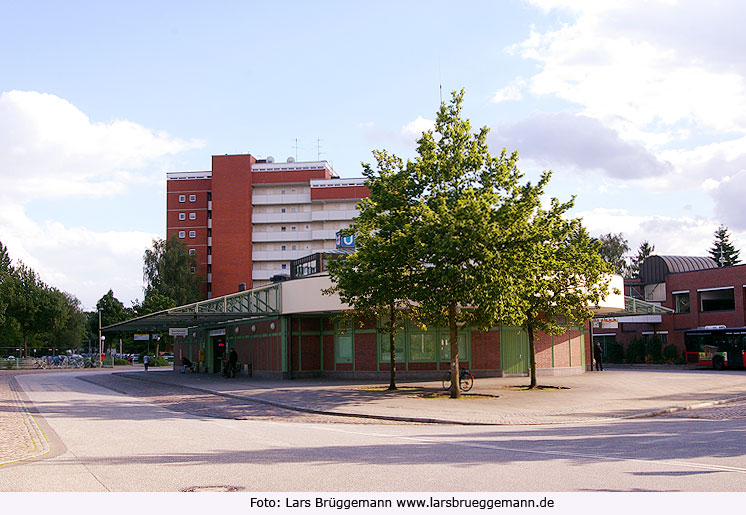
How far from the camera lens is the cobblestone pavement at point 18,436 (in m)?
12.7

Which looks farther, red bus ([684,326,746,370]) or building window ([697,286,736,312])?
building window ([697,286,736,312])

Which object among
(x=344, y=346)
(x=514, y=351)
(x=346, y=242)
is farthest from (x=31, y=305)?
(x=514, y=351)

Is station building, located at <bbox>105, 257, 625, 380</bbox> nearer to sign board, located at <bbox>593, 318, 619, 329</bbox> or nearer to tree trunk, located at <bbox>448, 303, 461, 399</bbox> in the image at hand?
sign board, located at <bbox>593, 318, 619, 329</bbox>

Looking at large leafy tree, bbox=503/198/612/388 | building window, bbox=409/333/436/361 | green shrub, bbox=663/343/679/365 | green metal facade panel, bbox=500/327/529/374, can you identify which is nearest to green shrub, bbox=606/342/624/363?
green shrub, bbox=663/343/679/365

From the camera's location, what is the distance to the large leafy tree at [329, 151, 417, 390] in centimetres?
2397

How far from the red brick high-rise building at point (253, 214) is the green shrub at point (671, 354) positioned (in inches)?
2085

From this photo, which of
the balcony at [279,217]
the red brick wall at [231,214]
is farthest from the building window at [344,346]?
the balcony at [279,217]

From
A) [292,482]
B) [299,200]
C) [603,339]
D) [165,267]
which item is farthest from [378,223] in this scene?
[299,200]

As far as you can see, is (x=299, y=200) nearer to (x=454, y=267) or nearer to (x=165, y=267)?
(x=165, y=267)

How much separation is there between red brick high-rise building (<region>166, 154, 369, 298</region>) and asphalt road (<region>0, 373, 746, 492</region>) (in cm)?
8005

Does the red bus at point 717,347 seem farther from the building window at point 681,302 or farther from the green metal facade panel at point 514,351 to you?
the green metal facade panel at point 514,351

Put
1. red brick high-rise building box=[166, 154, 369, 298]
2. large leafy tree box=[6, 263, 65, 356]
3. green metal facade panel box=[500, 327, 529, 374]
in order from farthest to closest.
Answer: red brick high-rise building box=[166, 154, 369, 298]
large leafy tree box=[6, 263, 65, 356]
green metal facade panel box=[500, 327, 529, 374]

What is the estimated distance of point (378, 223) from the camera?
24953 mm

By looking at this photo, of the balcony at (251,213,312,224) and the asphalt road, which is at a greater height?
the balcony at (251,213,312,224)
